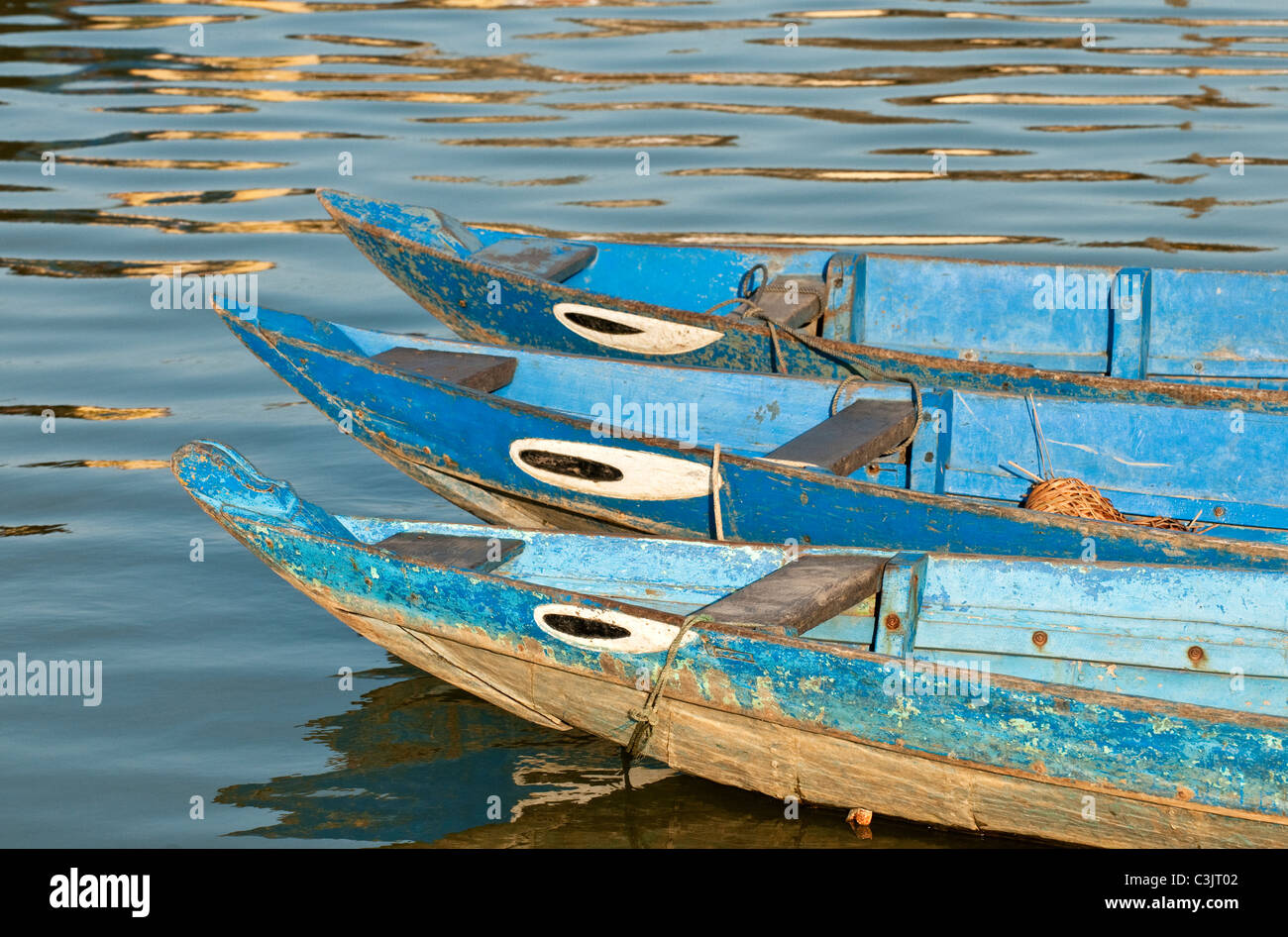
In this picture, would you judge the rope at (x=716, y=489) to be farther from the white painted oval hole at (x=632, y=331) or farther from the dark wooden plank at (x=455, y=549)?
the white painted oval hole at (x=632, y=331)

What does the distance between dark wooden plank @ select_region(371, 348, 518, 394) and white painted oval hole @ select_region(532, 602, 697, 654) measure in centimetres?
213

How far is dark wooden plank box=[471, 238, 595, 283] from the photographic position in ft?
30.9

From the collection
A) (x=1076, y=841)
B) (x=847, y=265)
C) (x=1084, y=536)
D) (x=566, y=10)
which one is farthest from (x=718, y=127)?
(x=1076, y=841)

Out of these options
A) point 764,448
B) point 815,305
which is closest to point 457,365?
point 764,448

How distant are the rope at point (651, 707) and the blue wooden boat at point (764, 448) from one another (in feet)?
3.81

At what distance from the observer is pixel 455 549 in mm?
6578

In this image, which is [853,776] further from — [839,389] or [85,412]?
[85,412]

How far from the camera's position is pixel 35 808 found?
6562mm

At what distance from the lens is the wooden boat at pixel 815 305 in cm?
870

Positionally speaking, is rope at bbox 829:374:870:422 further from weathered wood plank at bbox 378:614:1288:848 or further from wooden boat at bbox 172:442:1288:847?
weathered wood plank at bbox 378:614:1288:848

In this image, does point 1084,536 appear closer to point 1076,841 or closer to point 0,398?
point 1076,841

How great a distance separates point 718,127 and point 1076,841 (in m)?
12.8

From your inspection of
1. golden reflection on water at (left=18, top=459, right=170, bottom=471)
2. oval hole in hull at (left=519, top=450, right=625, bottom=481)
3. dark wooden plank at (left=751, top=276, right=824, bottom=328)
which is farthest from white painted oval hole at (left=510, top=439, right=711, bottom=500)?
golden reflection on water at (left=18, top=459, right=170, bottom=471)

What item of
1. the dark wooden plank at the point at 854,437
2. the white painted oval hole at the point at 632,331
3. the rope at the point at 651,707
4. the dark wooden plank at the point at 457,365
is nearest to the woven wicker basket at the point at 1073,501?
the dark wooden plank at the point at 854,437
